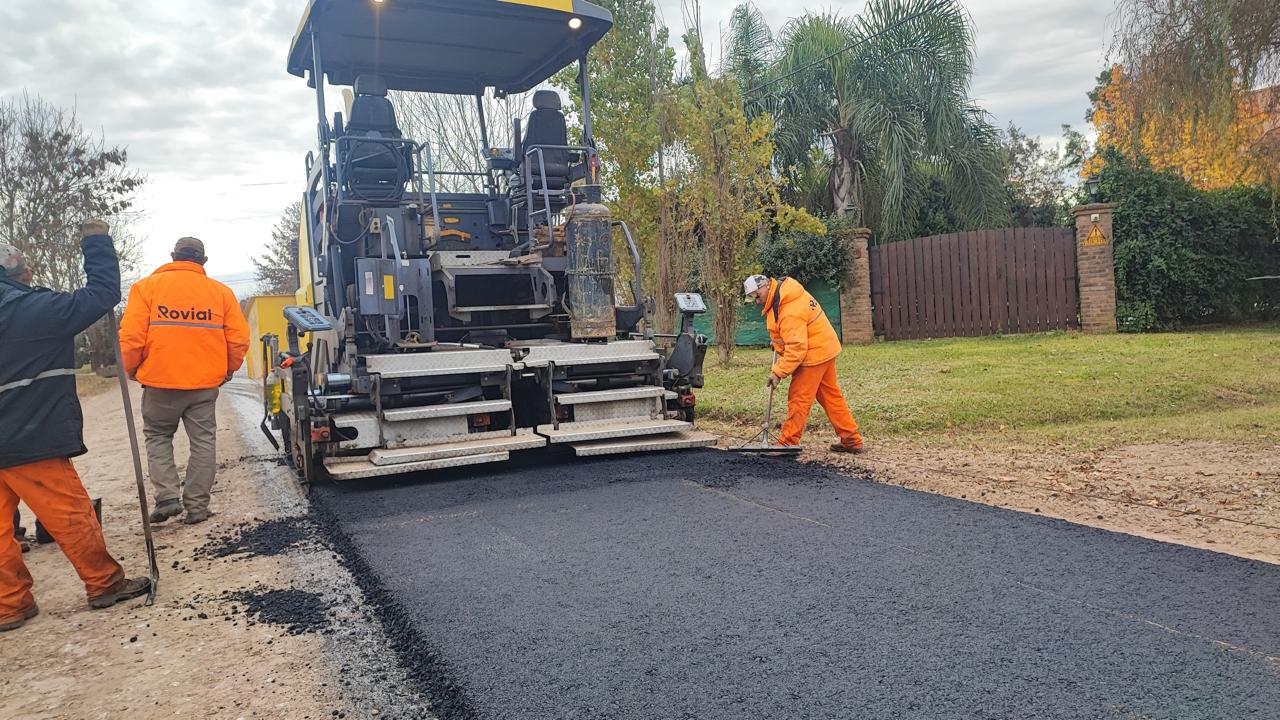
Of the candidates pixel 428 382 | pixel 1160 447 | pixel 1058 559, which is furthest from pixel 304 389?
pixel 1160 447

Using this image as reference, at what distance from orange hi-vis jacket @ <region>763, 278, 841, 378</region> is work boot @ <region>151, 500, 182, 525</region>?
4.17 m

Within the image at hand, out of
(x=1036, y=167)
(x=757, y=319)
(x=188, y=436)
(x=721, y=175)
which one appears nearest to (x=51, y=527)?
(x=188, y=436)

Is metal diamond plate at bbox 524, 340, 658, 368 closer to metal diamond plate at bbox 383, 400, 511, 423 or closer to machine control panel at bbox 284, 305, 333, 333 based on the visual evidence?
metal diamond plate at bbox 383, 400, 511, 423

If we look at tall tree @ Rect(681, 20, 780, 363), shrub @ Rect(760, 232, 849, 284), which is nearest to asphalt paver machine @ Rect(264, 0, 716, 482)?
tall tree @ Rect(681, 20, 780, 363)

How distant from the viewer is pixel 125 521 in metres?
5.73

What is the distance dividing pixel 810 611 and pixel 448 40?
19.0 ft

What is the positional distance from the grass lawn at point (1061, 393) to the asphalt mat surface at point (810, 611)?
9.18 feet

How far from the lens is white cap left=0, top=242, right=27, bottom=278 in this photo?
3.92 m

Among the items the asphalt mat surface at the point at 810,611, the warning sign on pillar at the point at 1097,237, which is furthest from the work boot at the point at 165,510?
the warning sign on pillar at the point at 1097,237

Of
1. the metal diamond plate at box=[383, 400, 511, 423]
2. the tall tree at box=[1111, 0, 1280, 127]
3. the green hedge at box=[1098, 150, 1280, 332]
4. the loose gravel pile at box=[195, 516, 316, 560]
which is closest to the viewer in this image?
the loose gravel pile at box=[195, 516, 316, 560]

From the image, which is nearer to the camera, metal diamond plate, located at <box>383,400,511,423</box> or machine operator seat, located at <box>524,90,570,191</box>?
metal diamond plate, located at <box>383,400,511,423</box>

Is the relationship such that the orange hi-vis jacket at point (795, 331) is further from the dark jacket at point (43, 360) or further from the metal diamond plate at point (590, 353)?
the dark jacket at point (43, 360)

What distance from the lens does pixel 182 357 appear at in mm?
5430

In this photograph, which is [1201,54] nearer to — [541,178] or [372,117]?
[541,178]
